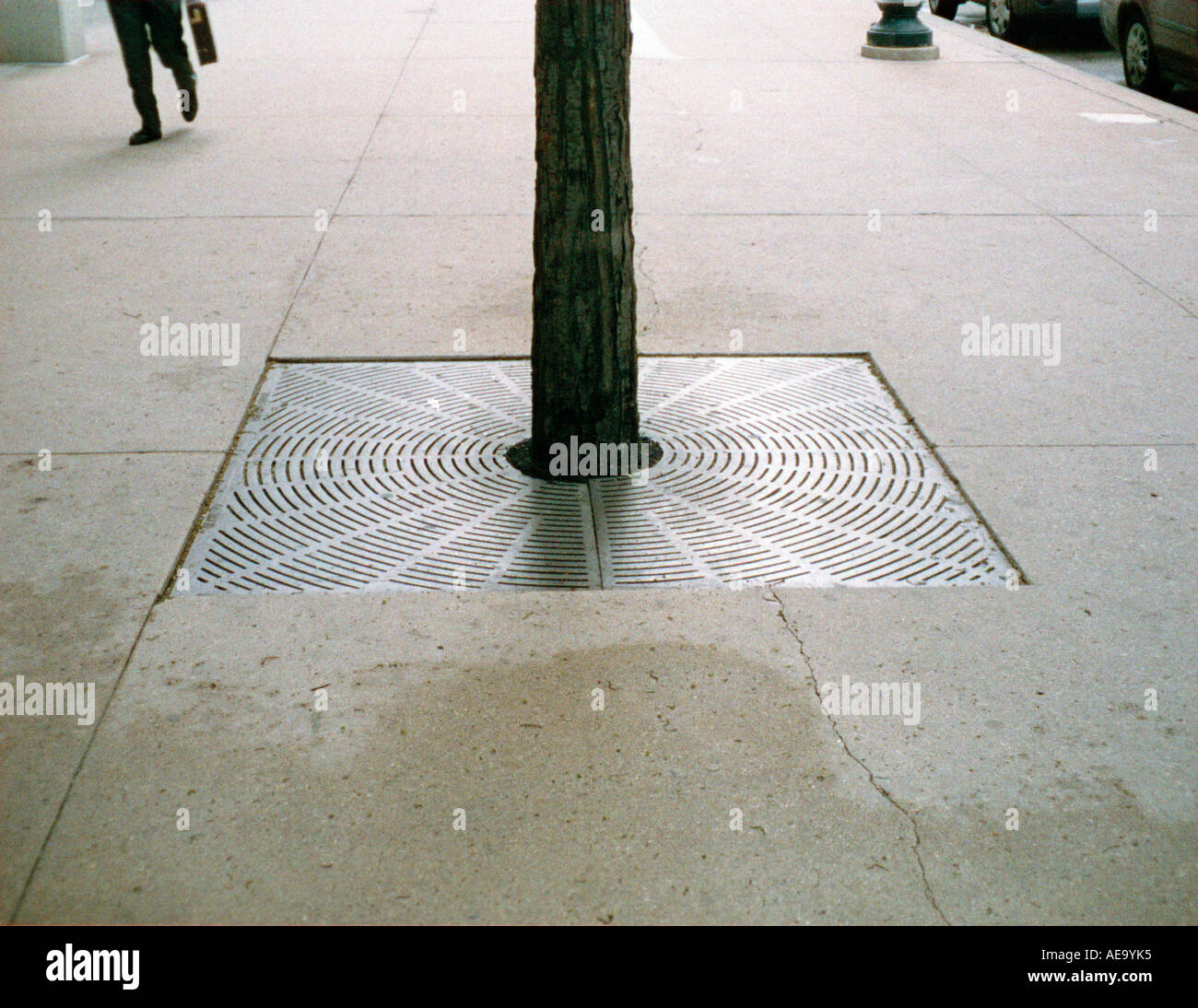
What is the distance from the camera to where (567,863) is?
111 inches

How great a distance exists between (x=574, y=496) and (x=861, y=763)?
1.68 meters

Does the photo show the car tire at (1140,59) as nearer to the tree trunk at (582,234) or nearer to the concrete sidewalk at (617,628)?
the concrete sidewalk at (617,628)

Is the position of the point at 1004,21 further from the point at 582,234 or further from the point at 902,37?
the point at 582,234

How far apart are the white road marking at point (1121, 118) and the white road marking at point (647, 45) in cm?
432

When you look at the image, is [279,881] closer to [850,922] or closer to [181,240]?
[850,922]

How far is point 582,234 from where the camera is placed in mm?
4469

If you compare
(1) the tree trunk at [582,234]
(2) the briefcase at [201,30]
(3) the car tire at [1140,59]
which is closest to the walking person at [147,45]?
(2) the briefcase at [201,30]

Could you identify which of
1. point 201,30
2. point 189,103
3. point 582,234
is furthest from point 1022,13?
point 582,234

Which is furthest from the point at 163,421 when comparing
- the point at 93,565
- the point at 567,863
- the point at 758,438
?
the point at 567,863

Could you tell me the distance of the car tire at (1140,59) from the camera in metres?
12.1

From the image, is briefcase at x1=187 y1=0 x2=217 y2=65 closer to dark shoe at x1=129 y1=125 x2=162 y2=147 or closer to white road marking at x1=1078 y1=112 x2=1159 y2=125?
dark shoe at x1=129 y1=125 x2=162 y2=147

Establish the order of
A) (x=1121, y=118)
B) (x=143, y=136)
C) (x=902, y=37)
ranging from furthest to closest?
(x=902, y=37), (x=1121, y=118), (x=143, y=136)

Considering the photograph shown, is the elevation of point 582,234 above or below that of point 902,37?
above

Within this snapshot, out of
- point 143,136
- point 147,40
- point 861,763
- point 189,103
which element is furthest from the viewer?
point 189,103
